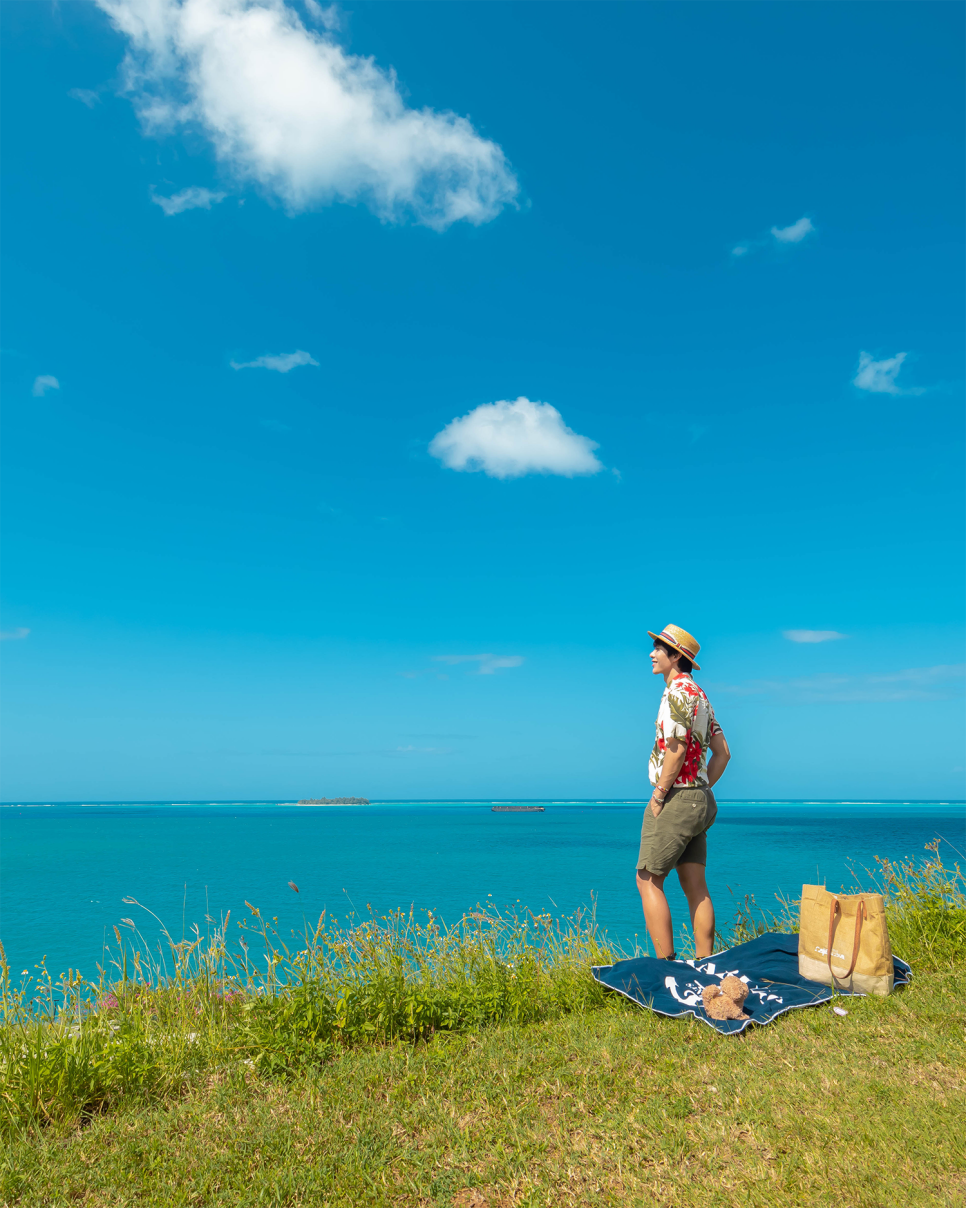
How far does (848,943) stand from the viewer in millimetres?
5277

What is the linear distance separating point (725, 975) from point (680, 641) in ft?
8.54

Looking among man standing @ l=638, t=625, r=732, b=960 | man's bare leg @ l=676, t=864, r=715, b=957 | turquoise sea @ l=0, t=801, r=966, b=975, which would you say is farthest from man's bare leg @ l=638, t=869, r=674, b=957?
turquoise sea @ l=0, t=801, r=966, b=975

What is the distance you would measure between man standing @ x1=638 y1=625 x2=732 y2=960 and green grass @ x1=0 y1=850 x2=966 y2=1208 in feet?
2.90

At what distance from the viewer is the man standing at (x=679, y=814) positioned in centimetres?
596

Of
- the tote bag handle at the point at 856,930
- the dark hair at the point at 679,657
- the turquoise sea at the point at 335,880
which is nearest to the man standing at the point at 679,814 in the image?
the dark hair at the point at 679,657

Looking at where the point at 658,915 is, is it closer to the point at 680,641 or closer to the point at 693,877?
the point at 693,877

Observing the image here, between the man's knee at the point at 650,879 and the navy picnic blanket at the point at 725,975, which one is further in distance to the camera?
the man's knee at the point at 650,879

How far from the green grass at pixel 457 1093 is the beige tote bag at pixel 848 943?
0.21m

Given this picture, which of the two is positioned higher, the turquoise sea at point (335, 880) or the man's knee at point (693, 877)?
the man's knee at point (693, 877)

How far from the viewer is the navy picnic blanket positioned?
197 inches

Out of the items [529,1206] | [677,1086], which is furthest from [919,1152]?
[529,1206]

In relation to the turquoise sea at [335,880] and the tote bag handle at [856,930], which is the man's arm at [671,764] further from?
the turquoise sea at [335,880]

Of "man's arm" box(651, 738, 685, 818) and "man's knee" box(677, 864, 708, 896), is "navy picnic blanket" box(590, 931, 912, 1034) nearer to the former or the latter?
"man's knee" box(677, 864, 708, 896)

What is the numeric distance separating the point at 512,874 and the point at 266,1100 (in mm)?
40502
